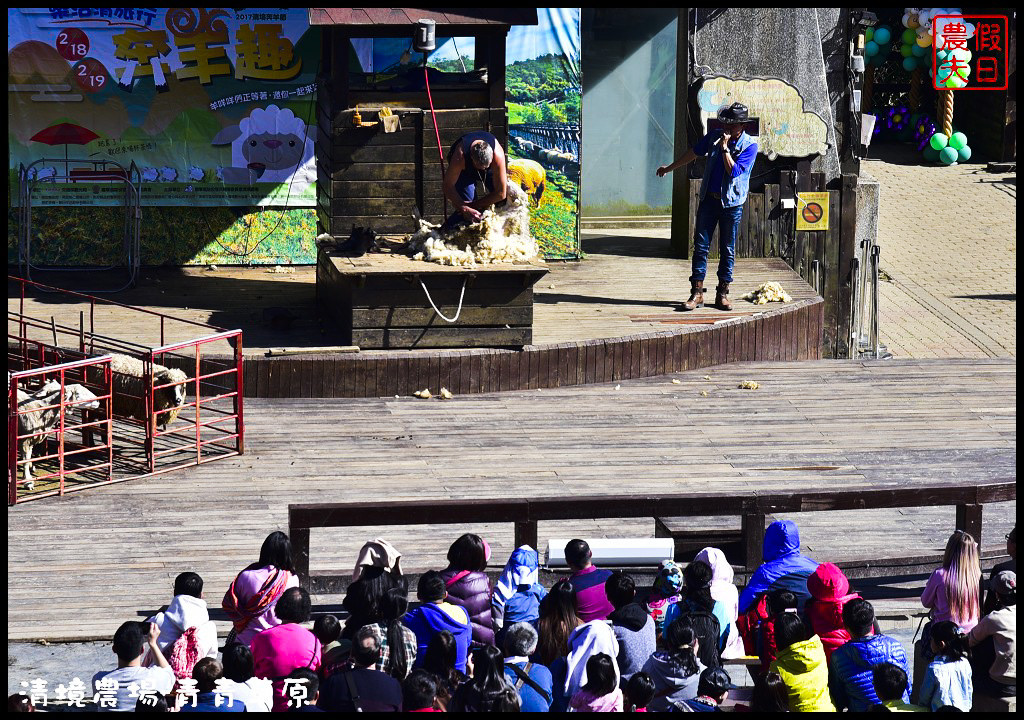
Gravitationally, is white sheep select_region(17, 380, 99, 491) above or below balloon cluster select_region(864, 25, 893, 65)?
below

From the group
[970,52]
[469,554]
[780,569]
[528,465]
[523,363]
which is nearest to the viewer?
[469,554]

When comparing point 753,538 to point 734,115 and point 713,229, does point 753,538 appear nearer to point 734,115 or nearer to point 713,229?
point 713,229

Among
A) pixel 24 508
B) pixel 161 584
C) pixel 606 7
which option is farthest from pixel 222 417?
pixel 606 7

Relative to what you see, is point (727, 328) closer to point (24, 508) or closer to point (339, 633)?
point (24, 508)

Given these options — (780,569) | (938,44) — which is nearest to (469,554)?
(780,569)

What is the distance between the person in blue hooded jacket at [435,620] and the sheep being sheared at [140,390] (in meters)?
4.73

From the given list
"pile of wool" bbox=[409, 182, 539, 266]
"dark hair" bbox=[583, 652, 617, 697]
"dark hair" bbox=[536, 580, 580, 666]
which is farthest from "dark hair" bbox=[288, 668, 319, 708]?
"pile of wool" bbox=[409, 182, 539, 266]

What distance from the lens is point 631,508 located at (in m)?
9.43

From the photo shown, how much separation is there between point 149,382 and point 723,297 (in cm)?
579

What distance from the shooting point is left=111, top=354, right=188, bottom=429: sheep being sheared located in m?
12.0

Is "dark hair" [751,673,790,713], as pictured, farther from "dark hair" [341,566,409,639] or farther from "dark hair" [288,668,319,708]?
"dark hair" [288,668,319,708]

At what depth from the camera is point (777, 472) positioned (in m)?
11.9

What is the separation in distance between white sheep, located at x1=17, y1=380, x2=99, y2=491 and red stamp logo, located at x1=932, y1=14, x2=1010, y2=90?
764 inches

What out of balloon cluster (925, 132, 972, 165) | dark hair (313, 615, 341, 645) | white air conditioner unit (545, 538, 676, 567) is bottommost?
dark hair (313, 615, 341, 645)
